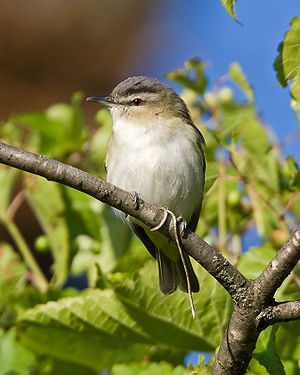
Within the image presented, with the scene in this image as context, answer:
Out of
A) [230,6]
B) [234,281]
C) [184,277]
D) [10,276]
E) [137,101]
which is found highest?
[137,101]

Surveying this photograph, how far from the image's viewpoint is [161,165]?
296 cm

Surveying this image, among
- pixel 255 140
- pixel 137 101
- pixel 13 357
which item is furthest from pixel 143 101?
pixel 13 357

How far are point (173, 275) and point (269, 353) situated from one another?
1.14 meters

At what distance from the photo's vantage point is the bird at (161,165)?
2.98 meters

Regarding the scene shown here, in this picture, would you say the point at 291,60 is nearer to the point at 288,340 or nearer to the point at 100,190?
the point at 100,190

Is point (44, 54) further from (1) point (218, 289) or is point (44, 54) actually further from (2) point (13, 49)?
(1) point (218, 289)

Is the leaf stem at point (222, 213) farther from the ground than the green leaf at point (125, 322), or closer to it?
farther from the ground

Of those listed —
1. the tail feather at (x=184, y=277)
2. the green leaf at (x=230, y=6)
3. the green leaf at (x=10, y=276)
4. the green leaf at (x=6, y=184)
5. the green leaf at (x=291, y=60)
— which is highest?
the green leaf at (x=291, y=60)

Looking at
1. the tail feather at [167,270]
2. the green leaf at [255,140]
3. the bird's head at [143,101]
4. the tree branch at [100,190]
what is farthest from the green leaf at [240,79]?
the tree branch at [100,190]

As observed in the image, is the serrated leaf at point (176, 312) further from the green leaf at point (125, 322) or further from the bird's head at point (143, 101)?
the bird's head at point (143, 101)

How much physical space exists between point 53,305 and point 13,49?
9.41m

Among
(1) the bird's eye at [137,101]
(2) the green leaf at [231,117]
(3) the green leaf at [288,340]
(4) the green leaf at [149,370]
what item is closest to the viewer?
(4) the green leaf at [149,370]

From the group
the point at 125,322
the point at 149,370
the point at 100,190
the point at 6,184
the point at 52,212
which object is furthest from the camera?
the point at 6,184

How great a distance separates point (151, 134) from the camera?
10.2 feet
